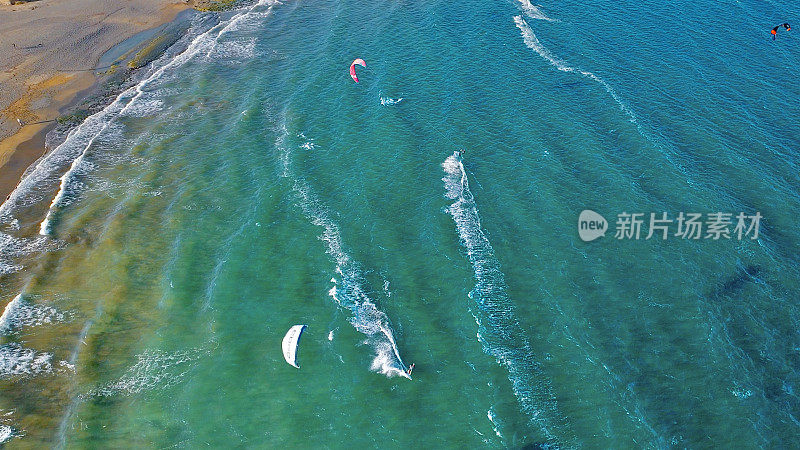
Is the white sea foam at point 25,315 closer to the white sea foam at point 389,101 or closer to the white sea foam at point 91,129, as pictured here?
the white sea foam at point 91,129

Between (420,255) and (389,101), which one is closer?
(420,255)

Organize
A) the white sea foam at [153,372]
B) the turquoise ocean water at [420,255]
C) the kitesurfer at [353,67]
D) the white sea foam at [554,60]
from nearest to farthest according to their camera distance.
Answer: the turquoise ocean water at [420,255] < the white sea foam at [153,372] < the white sea foam at [554,60] < the kitesurfer at [353,67]

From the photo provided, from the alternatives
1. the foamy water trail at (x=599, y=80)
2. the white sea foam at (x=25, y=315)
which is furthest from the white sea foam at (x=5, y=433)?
the foamy water trail at (x=599, y=80)

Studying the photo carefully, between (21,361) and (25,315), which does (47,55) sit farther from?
(21,361)

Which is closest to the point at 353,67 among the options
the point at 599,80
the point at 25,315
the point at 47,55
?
the point at 599,80

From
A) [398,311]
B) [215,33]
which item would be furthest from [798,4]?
[215,33]

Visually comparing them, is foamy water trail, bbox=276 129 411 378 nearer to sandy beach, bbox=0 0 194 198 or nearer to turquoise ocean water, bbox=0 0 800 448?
turquoise ocean water, bbox=0 0 800 448
